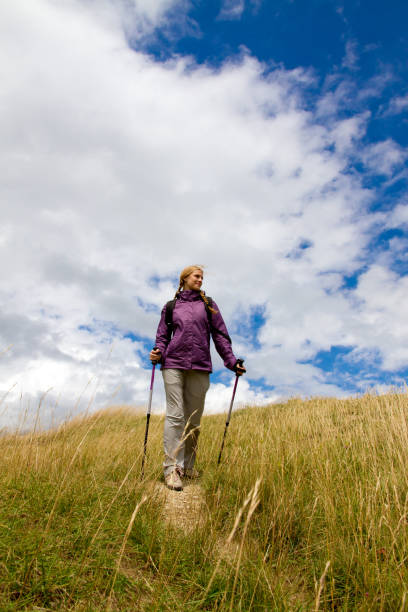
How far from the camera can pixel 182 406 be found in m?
4.82

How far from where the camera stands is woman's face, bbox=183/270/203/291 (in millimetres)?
5188

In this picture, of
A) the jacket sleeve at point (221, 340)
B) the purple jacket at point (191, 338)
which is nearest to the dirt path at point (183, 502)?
the purple jacket at point (191, 338)

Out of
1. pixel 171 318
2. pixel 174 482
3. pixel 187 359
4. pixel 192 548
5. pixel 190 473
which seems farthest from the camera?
pixel 171 318

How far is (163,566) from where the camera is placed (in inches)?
97.7

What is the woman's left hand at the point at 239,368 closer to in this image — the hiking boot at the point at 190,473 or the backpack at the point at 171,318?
the backpack at the point at 171,318

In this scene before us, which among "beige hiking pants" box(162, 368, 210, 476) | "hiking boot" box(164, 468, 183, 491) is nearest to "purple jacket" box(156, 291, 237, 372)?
"beige hiking pants" box(162, 368, 210, 476)

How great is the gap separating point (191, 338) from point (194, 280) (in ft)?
2.71

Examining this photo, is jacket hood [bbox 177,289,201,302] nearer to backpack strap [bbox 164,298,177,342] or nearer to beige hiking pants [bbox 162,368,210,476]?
backpack strap [bbox 164,298,177,342]

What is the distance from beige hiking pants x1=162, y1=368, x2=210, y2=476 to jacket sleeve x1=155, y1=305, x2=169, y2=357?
336 millimetres

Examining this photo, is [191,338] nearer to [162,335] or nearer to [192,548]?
[162,335]

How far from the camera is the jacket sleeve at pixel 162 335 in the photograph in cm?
509

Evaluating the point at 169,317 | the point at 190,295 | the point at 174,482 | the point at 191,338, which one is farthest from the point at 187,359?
the point at 174,482

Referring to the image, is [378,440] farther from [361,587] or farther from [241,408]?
[241,408]

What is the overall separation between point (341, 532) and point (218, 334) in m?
2.78
